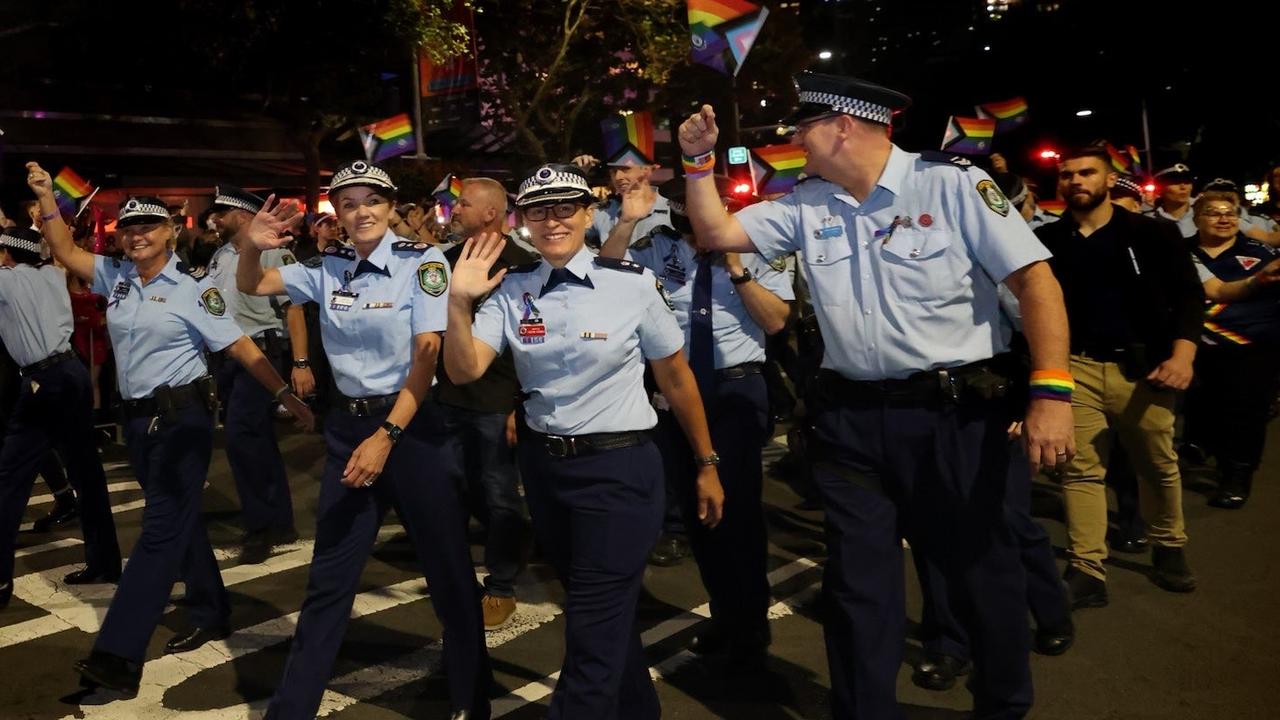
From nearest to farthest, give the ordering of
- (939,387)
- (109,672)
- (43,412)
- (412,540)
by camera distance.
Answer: (939,387), (412,540), (109,672), (43,412)

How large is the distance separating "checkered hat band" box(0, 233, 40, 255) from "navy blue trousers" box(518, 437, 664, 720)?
471 centimetres

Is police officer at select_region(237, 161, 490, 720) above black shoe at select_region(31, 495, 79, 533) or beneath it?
above

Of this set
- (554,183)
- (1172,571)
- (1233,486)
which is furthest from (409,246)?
(1233,486)

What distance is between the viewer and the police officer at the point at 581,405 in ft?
12.3

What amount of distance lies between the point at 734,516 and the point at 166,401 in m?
2.72

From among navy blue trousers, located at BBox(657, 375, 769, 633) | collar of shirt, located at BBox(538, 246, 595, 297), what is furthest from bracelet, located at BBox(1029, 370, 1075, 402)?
navy blue trousers, located at BBox(657, 375, 769, 633)

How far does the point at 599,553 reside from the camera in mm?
3766

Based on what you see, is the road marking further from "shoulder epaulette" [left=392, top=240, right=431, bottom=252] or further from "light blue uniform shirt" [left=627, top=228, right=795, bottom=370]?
"shoulder epaulette" [left=392, top=240, right=431, bottom=252]

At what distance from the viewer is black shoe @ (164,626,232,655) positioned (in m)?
5.61

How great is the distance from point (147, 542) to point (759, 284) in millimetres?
3057

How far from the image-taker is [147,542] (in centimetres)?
512

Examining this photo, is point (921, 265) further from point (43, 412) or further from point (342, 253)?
point (43, 412)

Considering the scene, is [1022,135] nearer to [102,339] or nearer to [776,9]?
[776,9]

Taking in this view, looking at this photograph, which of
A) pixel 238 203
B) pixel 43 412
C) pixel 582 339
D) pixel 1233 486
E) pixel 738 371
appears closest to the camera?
pixel 582 339
